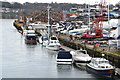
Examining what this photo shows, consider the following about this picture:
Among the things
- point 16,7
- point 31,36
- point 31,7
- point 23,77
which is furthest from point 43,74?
point 16,7

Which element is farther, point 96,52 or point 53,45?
point 53,45

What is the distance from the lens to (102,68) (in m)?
14.1

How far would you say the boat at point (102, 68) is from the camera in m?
13.9

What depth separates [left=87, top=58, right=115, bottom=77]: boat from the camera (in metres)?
13.9

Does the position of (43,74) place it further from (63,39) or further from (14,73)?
(63,39)

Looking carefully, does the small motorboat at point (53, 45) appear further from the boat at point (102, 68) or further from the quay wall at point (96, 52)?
the boat at point (102, 68)

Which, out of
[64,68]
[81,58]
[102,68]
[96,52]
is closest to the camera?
[102,68]

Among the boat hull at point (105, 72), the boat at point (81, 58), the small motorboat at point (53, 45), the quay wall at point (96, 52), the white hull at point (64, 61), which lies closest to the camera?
the boat hull at point (105, 72)

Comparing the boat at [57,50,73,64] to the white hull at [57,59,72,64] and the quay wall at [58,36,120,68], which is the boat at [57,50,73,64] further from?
the quay wall at [58,36,120,68]

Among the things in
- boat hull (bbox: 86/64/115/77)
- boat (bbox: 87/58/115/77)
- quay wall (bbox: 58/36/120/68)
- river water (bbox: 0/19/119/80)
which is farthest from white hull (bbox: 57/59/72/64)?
boat hull (bbox: 86/64/115/77)

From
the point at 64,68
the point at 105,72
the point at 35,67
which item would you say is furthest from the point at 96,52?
the point at 105,72

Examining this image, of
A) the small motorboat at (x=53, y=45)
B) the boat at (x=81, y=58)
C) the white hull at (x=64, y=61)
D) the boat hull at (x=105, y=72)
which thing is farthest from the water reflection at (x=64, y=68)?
the small motorboat at (x=53, y=45)

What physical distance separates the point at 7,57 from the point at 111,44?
503cm

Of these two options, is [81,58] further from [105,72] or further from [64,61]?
[105,72]
